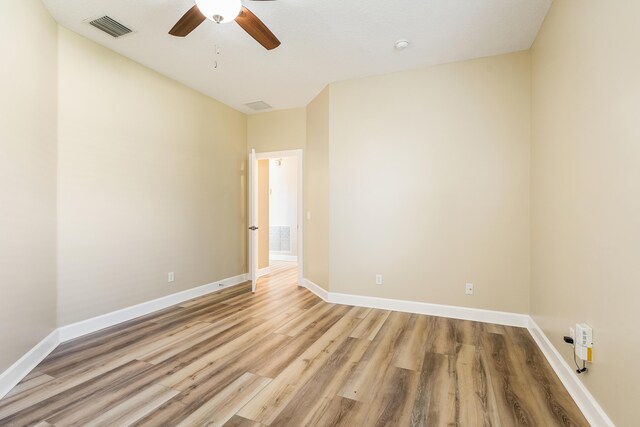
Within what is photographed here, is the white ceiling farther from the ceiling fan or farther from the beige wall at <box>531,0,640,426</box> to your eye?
the beige wall at <box>531,0,640,426</box>

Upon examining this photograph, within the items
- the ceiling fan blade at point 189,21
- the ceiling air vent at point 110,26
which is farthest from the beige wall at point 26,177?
the ceiling fan blade at point 189,21

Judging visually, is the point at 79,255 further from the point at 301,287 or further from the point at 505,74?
the point at 505,74

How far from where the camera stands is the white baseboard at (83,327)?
6.95 ft

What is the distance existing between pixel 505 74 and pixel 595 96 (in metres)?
1.83

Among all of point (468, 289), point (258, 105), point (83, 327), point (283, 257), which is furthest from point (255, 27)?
point (283, 257)

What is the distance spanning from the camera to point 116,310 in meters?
3.31

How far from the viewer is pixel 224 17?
202 cm

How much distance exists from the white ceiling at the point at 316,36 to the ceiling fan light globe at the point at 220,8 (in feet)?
2.06

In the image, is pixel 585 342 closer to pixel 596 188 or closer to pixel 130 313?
pixel 596 188

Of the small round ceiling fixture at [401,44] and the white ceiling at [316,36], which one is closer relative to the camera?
the white ceiling at [316,36]

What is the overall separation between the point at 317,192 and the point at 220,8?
2.84 m

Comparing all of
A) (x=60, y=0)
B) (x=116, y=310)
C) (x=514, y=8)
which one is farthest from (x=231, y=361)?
(x=514, y=8)

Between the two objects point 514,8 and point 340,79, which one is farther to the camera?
point 340,79

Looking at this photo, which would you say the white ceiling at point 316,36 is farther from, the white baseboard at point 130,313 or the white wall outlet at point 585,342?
the white baseboard at point 130,313
